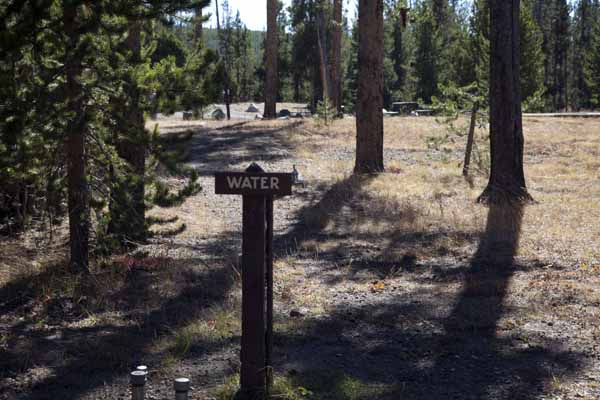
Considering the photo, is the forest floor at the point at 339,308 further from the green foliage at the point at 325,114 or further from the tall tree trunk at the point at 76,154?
the green foliage at the point at 325,114

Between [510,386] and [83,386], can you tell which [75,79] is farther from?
[510,386]

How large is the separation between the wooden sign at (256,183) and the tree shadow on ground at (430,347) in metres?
1.31

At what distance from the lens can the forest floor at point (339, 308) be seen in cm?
511

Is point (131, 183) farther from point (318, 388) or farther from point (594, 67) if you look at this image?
point (594, 67)

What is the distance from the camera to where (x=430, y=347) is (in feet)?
18.9

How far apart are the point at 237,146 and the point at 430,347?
14665 millimetres

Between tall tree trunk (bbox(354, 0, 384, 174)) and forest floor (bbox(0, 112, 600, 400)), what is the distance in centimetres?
327

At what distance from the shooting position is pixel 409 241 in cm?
987

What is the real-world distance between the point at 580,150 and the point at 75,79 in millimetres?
16617

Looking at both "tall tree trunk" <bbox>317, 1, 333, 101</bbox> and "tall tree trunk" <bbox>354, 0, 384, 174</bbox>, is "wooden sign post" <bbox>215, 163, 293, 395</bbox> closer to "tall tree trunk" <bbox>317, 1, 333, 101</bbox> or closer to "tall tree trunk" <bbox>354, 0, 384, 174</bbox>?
"tall tree trunk" <bbox>354, 0, 384, 174</bbox>

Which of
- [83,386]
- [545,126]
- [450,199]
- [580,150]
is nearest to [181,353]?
[83,386]

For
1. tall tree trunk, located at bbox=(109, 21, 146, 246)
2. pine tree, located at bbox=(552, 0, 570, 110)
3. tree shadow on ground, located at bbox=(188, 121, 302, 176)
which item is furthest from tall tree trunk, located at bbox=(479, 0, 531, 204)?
pine tree, located at bbox=(552, 0, 570, 110)

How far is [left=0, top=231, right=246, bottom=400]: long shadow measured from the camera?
204 inches

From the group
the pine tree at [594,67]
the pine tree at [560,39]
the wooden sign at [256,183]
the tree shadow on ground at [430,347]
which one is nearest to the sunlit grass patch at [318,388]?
the tree shadow on ground at [430,347]
